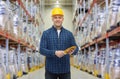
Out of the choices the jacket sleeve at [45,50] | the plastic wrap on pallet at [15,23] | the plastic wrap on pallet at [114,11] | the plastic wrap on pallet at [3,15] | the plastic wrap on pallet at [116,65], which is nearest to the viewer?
the jacket sleeve at [45,50]

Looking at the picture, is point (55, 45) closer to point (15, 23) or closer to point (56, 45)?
point (56, 45)

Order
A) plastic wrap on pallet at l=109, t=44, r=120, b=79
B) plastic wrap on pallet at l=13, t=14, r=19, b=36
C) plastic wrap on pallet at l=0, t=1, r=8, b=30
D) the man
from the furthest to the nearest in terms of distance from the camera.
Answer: plastic wrap on pallet at l=13, t=14, r=19, b=36 → plastic wrap on pallet at l=0, t=1, r=8, b=30 → plastic wrap on pallet at l=109, t=44, r=120, b=79 → the man

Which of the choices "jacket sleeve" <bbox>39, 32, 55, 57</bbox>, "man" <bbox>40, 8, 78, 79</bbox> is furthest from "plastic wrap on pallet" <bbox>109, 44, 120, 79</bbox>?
"jacket sleeve" <bbox>39, 32, 55, 57</bbox>

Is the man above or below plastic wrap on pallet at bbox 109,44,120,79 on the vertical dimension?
above

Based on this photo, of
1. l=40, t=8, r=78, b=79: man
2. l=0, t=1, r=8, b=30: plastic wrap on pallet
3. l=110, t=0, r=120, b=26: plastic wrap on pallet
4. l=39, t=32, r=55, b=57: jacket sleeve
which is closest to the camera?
l=39, t=32, r=55, b=57: jacket sleeve

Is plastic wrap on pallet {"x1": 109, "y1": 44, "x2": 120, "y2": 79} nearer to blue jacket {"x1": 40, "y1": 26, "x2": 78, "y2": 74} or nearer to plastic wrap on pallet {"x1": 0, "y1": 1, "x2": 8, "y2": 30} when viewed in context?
blue jacket {"x1": 40, "y1": 26, "x2": 78, "y2": 74}

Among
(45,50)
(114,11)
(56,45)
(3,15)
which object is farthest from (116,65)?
(3,15)

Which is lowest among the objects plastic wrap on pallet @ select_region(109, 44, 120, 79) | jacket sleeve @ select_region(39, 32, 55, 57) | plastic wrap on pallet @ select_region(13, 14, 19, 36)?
plastic wrap on pallet @ select_region(109, 44, 120, 79)

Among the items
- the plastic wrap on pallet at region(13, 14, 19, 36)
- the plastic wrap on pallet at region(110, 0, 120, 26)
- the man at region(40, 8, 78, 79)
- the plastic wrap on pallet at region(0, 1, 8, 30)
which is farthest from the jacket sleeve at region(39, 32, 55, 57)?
the plastic wrap on pallet at region(13, 14, 19, 36)

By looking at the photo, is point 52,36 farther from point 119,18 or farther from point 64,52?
point 119,18

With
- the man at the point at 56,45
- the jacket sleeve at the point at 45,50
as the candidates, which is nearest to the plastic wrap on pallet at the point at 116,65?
the man at the point at 56,45

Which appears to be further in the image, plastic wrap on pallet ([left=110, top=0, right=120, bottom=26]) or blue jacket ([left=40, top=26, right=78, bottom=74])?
plastic wrap on pallet ([left=110, top=0, right=120, bottom=26])

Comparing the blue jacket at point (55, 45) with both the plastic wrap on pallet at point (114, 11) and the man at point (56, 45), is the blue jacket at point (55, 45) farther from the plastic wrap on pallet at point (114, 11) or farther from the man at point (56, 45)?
the plastic wrap on pallet at point (114, 11)

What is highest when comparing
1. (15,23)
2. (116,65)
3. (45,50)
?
(15,23)
